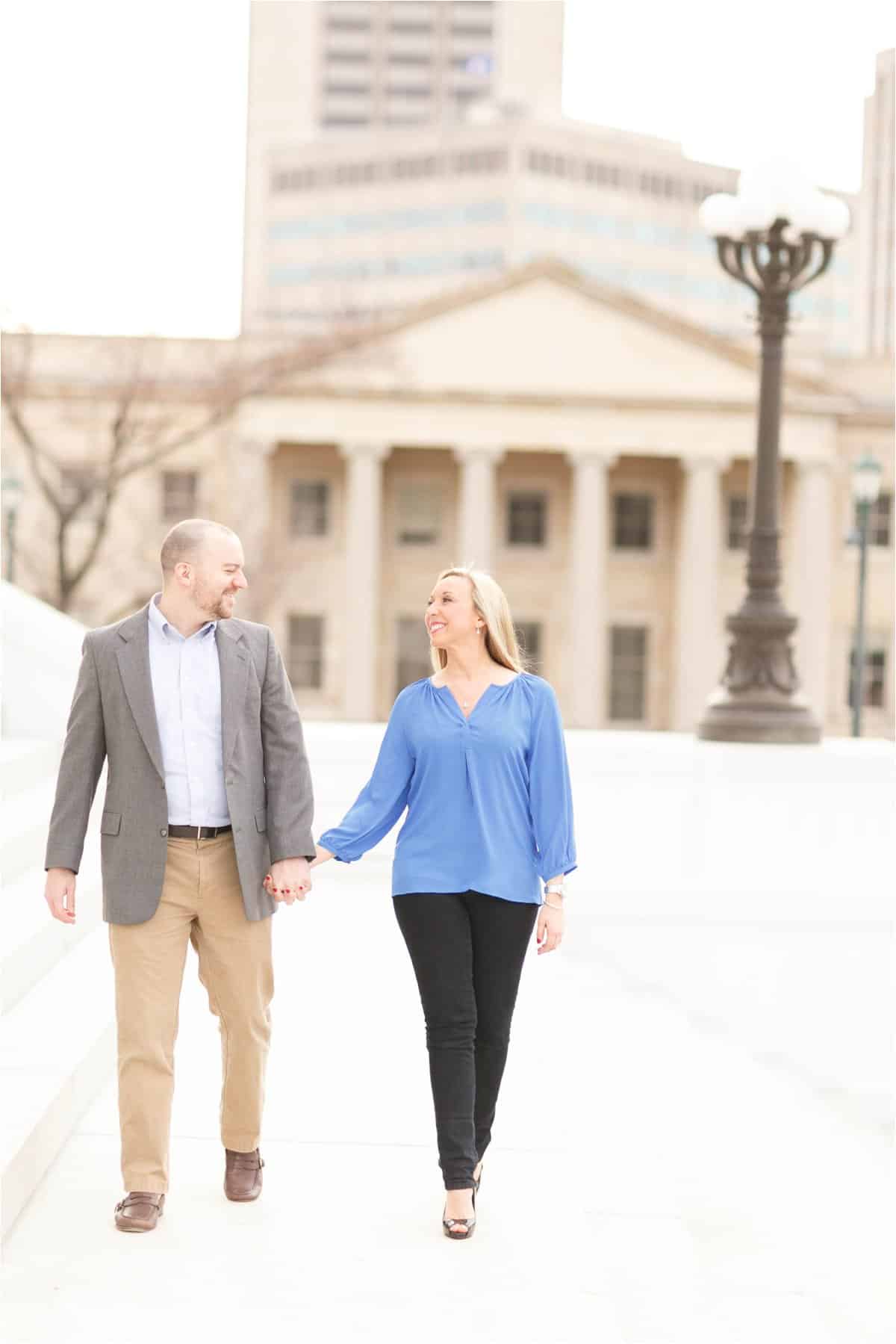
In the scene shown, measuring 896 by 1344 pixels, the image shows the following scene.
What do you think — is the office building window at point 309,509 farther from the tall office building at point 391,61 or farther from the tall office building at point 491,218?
the tall office building at point 391,61

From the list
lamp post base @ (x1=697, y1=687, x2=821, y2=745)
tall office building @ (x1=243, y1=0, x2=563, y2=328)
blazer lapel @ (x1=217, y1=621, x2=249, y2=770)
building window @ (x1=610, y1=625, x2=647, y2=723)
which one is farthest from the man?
tall office building @ (x1=243, y1=0, x2=563, y2=328)

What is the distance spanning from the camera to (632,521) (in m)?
Answer: 48.1

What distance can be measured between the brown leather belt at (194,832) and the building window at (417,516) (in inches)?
1700

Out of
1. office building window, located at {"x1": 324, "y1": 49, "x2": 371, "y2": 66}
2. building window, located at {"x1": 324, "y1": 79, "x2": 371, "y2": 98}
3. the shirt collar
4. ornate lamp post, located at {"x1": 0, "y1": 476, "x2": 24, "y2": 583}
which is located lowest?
the shirt collar

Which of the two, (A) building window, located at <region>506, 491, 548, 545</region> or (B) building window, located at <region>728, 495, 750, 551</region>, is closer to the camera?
(A) building window, located at <region>506, 491, 548, 545</region>

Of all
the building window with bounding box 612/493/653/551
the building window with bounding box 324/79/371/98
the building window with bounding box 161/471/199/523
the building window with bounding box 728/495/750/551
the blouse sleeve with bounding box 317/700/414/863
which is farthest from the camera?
the building window with bounding box 324/79/371/98

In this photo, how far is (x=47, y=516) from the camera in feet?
136

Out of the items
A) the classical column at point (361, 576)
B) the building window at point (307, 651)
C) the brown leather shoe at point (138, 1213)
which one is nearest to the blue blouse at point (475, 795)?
the brown leather shoe at point (138, 1213)

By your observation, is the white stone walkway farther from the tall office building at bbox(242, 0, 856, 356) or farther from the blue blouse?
the tall office building at bbox(242, 0, 856, 356)

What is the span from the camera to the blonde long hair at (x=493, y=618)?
4406mm

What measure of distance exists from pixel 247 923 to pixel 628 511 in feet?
146

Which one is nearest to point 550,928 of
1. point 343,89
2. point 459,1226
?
point 459,1226

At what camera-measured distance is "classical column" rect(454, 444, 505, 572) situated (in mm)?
45531

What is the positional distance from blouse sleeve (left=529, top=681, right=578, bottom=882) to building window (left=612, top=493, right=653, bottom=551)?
43.8 m
